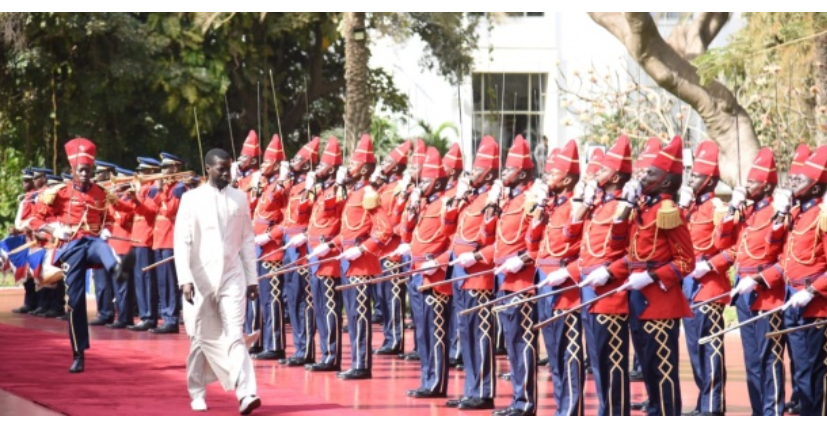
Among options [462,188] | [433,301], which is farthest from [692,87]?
[433,301]

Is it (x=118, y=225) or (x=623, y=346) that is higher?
(x=118, y=225)

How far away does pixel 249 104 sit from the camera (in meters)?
27.3

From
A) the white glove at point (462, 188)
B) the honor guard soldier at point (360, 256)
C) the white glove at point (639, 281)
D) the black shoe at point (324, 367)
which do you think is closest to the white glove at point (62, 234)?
the honor guard soldier at point (360, 256)

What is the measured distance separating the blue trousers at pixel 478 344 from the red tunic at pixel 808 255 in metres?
2.23

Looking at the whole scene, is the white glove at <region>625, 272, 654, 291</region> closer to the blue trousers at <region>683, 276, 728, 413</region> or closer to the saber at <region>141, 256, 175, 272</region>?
the blue trousers at <region>683, 276, 728, 413</region>

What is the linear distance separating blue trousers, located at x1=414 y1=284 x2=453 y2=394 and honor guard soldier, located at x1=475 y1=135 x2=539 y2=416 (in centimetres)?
75

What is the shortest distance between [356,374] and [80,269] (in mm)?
2527

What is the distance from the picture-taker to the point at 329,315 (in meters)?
13.4

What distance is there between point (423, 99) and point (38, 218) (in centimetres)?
1489

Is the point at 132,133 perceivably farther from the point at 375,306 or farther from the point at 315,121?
the point at 375,306

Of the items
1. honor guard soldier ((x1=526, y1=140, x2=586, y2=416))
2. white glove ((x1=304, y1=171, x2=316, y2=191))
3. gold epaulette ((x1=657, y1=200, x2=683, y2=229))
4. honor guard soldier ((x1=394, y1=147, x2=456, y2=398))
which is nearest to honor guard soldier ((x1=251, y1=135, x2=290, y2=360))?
white glove ((x1=304, y1=171, x2=316, y2=191))

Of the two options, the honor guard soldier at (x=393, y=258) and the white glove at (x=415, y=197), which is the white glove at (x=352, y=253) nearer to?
the honor guard soldier at (x=393, y=258)

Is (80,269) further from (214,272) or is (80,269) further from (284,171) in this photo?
(214,272)

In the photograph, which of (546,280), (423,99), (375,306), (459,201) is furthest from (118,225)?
(423,99)
